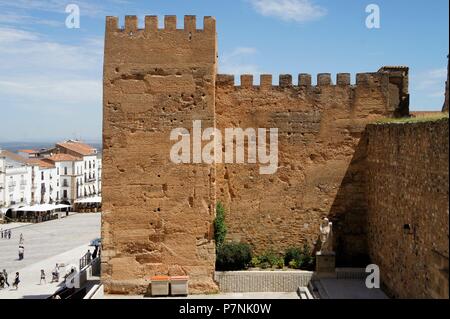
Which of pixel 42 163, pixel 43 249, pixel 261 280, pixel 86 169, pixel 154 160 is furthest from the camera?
pixel 86 169

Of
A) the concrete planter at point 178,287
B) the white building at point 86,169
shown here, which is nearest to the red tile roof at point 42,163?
the white building at point 86,169

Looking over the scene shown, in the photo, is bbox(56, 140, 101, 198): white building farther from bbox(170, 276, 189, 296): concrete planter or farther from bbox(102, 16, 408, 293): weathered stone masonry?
bbox(170, 276, 189, 296): concrete planter

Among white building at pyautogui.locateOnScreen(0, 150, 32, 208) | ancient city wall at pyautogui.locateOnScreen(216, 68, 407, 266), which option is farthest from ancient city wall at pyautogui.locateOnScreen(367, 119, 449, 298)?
white building at pyautogui.locateOnScreen(0, 150, 32, 208)

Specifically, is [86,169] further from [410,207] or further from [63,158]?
[410,207]

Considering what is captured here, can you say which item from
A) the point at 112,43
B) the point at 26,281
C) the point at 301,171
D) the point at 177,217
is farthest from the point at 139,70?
the point at 26,281

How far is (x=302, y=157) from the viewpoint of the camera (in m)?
14.7

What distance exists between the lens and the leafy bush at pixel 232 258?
46.1 feet

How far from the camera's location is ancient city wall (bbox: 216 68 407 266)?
48.2 feet

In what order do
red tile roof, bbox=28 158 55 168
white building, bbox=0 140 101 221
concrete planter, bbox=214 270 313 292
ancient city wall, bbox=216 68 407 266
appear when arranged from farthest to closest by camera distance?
red tile roof, bbox=28 158 55 168 → white building, bbox=0 140 101 221 → ancient city wall, bbox=216 68 407 266 → concrete planter, bbox=214 270 313 292

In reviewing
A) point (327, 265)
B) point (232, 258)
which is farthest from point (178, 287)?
point (327, 265)

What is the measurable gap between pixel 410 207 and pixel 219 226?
5.17 m

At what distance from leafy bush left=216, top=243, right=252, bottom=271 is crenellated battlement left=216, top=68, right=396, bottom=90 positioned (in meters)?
4.38
